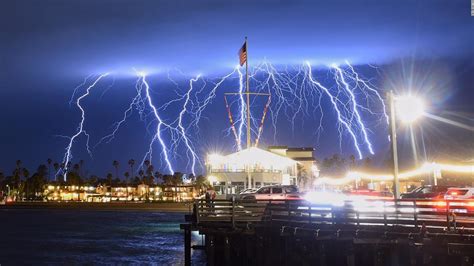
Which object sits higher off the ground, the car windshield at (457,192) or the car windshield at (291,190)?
the car windshield at (291,190)

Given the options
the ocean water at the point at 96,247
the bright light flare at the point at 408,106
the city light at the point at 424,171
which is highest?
the bright light flare at the point at 408,106

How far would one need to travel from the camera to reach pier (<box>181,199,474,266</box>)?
58.6 feet

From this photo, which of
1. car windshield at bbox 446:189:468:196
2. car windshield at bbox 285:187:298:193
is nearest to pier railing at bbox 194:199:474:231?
car windshield at bbox 446:189:468:196

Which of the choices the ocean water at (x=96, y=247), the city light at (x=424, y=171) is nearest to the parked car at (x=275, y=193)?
the ocean water at (x=96, y=247)

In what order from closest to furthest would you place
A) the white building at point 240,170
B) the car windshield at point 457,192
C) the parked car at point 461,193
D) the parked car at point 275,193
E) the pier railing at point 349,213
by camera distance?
the pier railing at point 349,213 → the parked car at point 461,193 → the car windshield at point 457,192 → the parked car at point 275,193 → the white building at point 240,170

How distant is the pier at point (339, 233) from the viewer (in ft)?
58.6

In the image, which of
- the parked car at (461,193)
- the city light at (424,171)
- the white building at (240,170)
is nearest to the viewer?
the parked car at (461,193)

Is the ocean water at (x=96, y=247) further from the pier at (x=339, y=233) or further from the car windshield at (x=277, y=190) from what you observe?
the pier at (x=339, y=233)

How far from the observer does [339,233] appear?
2048 centimetres

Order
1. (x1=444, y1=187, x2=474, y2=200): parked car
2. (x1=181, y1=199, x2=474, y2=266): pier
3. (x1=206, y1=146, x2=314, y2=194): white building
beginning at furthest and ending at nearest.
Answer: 1. (x1=206, y1=146, x2=314, y2=194): white building
2. (x1=444, y1=187, x2=474, y2=200): parked car
3. (x1=181, y1=199, x2=474, y2=266): pier

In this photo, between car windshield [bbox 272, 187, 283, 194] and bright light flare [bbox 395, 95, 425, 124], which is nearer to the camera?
bright light flare [bbox 395, 95, 425, 124]

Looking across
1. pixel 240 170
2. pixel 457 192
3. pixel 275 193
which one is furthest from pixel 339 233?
pixel 240 170

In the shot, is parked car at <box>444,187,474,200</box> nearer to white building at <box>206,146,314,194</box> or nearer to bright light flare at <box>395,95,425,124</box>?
bright light flare at <box>395,95,425,124</box>

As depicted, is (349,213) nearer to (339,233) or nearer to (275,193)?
(339,233)
